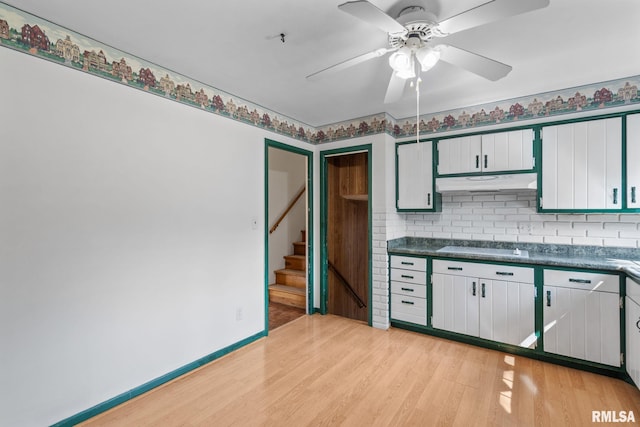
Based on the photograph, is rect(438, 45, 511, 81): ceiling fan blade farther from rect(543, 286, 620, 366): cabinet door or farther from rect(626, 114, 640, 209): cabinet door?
rect(543, 286, 620, 366): cabinet door

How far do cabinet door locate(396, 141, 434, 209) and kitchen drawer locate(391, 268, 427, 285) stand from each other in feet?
2.58

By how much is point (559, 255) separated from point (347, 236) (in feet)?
8.28

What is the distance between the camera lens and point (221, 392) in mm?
2348

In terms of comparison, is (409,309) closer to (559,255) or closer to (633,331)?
(559,255)

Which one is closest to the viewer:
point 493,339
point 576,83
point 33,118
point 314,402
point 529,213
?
point 33,118

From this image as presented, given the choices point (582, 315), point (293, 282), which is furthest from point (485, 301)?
point (293, 282)

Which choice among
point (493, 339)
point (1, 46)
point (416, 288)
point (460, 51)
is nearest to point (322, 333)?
point (416, 288)

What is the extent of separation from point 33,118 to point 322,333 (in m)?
3.12

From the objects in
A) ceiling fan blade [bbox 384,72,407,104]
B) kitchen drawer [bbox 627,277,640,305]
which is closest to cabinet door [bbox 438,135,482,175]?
ceiling fan blade [bbox 384,72,407,104]

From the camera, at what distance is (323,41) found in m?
2.09

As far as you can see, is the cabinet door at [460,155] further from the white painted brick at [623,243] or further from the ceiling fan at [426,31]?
the ceiling fan at [426,31]

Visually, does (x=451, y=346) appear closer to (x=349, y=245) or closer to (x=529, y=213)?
(x=529, y=213)

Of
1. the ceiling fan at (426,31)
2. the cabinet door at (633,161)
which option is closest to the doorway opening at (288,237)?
the ceiling fan at (426,31)

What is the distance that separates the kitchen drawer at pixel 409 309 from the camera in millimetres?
3408
